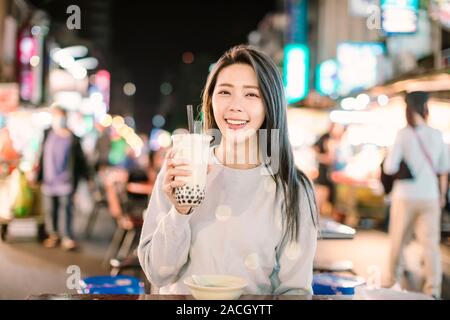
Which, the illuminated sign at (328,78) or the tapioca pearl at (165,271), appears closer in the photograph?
the tapioca pearl at (165,271)

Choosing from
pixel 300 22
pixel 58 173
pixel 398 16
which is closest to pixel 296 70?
pixel 300 22

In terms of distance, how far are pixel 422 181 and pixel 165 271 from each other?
12.0 ft

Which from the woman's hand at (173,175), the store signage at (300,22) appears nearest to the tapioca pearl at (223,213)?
the woman's hand at (173,175)

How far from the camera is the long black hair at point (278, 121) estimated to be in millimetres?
1814

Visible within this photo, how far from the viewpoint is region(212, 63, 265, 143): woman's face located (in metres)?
1.80

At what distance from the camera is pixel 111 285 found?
2576mm

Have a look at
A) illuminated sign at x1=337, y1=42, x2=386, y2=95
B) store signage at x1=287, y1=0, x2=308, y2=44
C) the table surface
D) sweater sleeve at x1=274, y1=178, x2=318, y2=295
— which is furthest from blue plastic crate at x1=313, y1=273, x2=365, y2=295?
store signage at x1=287, y1=0, x2=308, y2=44

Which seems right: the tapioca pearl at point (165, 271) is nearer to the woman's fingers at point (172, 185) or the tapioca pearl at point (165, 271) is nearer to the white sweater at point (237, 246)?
the white sweater at point (237, 246)

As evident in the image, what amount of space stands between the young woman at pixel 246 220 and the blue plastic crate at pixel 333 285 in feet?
1.66

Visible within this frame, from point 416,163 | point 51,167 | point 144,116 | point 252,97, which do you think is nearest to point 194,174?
point 252,97

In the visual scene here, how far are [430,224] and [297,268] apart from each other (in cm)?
351

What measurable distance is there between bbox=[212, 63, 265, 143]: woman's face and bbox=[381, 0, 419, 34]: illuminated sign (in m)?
7.62

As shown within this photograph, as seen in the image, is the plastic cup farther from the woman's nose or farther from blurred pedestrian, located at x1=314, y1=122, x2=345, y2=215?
blurred pedestrian, located at x1=314, y1=122, x2=345, y2=215

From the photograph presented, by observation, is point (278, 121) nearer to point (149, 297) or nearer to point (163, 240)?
point (163, 240)
